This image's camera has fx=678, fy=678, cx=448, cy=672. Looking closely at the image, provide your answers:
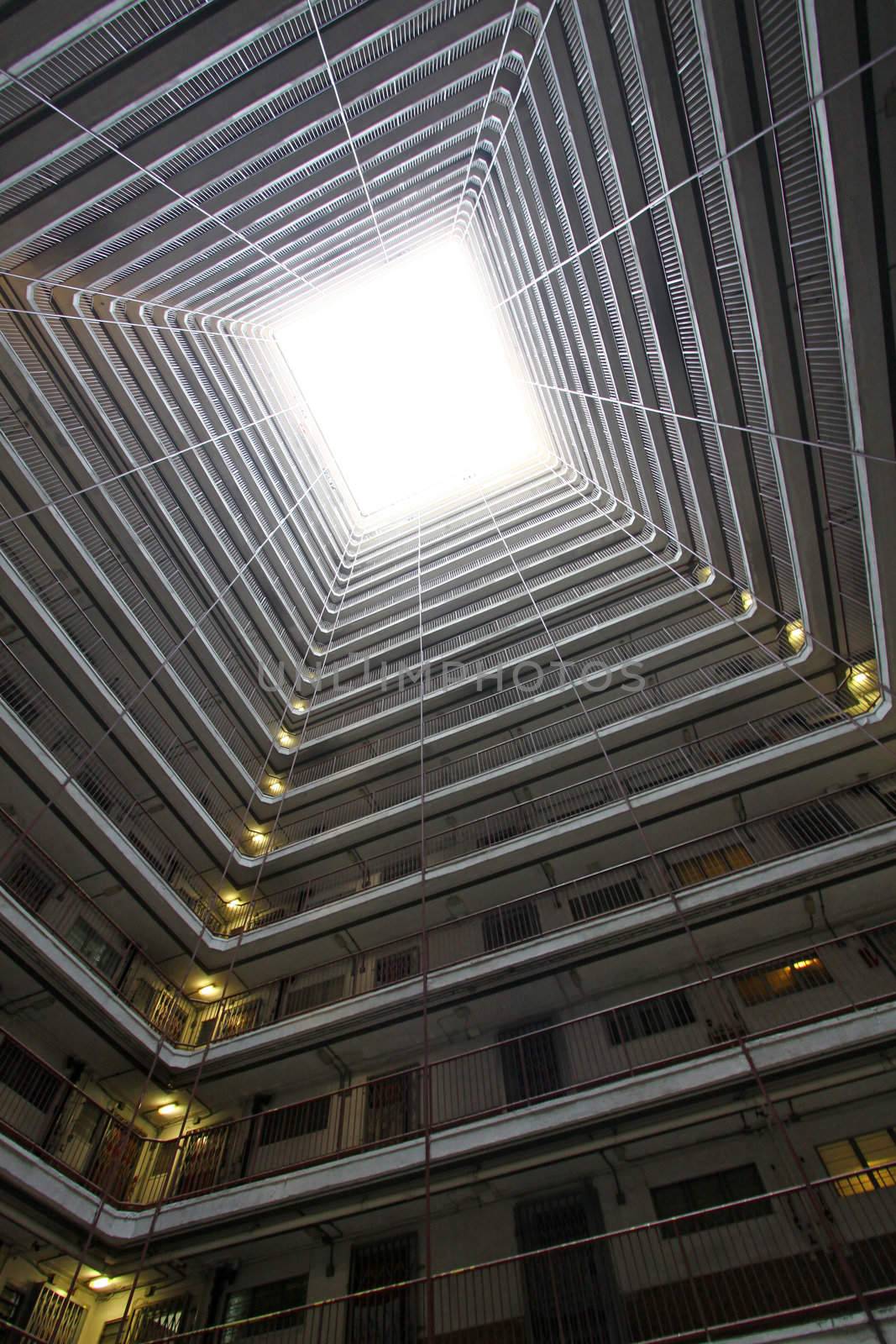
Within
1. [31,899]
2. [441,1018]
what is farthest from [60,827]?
[441,1018]

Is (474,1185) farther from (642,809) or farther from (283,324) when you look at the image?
(283,324)

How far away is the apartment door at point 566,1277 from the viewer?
26.1ft

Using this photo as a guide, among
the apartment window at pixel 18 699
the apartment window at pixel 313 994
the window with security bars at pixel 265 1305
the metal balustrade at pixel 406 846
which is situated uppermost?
the apartment window at pixel 18 699

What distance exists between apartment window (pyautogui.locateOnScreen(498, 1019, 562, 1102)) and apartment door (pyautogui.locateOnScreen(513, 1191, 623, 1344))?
1453 millimetres

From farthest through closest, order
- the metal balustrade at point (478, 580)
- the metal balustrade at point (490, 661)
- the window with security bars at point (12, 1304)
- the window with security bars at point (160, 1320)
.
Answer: the metal balustrade at point (478, 580), the metal balustrade at point (490, 661), the window with security bars at point (160, 1320), the window with security bars at point (12, 1304)

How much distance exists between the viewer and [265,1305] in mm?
9734

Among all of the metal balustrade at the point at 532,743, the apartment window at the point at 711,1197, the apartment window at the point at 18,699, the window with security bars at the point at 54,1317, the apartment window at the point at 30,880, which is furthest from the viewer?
the metal balustrade at the point at 532,743

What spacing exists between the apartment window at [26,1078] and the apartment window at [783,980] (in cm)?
1082

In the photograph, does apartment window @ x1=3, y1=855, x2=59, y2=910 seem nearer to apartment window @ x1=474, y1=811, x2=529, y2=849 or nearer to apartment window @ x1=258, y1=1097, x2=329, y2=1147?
apartment window @ x1=258, y1=1097, x2=329, y2=1147

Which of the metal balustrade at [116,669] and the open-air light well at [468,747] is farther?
the metal balustrade at [116,669]

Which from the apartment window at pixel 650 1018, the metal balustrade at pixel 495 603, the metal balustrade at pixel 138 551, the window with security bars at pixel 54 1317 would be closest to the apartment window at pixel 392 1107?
the apartment window at pixel 650 1018

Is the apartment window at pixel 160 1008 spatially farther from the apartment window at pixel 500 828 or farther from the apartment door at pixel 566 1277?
the apartment door at pixel 566 1277

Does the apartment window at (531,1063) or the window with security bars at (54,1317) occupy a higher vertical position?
the window with security bars at (54,1317)

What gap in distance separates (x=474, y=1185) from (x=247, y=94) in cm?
1596
